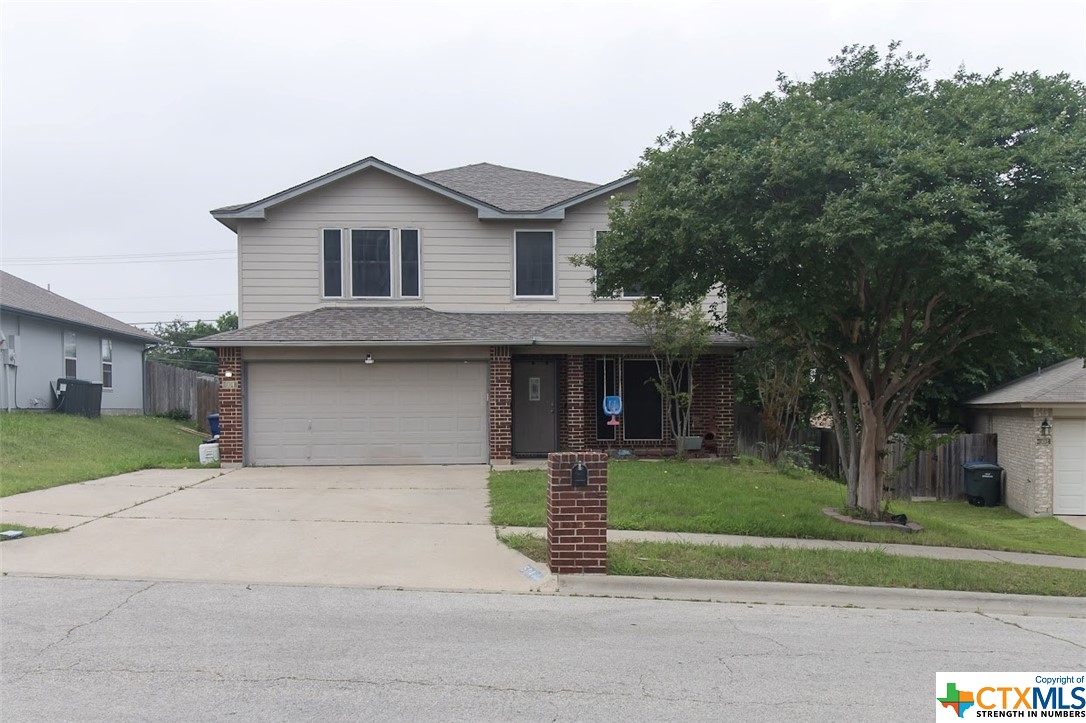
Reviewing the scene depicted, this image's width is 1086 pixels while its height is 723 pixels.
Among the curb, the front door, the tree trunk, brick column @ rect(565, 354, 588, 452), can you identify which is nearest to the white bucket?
the front door

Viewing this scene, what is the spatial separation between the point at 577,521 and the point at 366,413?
935 cm

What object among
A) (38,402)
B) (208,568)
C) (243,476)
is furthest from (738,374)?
(38,402)

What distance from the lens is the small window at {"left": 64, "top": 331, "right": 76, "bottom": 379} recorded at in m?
23.7

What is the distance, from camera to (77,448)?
18.0 metres

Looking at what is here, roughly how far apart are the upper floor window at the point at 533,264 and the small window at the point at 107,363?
584 inches

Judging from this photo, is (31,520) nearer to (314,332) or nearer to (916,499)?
(314,332)

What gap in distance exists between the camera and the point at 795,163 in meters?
9.59

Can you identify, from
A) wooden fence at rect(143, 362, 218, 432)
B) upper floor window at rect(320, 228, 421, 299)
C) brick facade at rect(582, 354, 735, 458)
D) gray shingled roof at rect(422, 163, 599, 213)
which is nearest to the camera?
upper floor window at rect(320, 228, 421, 299)

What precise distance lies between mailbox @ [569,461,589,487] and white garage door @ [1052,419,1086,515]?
13.7 metres

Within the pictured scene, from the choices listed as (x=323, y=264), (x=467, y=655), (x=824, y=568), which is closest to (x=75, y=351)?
(x=323, y=264)

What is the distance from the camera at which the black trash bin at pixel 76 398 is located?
22305mm

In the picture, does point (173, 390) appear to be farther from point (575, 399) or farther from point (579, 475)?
point (579, 475)

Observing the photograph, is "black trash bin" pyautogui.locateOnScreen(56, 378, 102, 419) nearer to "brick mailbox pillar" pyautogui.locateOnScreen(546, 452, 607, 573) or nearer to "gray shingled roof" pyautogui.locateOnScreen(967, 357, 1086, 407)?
"brick mailbox pillar" pyautogui.locateOnScreen(546, 452, 607, 573)

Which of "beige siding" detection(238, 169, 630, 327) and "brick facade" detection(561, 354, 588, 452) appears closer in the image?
"brick facade" detection(561, 354, 588, 452)
